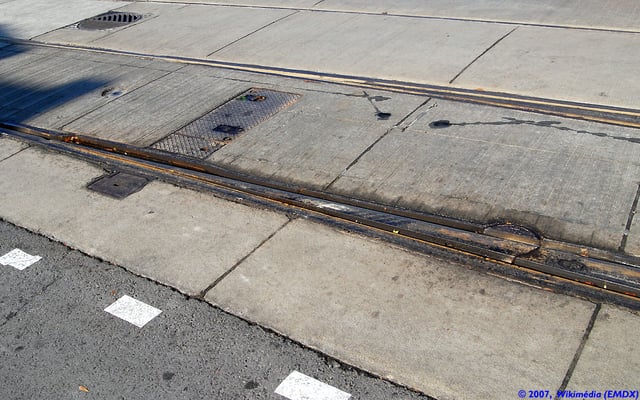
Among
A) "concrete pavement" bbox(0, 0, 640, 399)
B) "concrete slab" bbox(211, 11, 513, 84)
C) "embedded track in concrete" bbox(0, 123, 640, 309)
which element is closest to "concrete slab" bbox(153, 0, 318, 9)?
"concrete slab" bbox(211, 11, 513, 84)

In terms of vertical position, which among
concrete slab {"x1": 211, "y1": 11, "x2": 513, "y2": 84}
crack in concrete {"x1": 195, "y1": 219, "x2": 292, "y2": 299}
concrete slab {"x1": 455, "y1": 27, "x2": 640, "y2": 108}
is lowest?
crack in concrete {"x1": 195, "y1": 219, "x2": 292, "y2": 299}

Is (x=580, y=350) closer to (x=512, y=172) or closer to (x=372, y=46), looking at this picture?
(x=512, y=172)

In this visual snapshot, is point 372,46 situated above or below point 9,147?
above

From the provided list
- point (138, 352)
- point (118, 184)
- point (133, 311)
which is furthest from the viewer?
point (118, 184)

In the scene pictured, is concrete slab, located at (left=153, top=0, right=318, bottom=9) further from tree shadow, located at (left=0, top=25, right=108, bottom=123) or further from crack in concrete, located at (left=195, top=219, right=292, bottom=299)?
crack in concrete, located at (left=195, top=219, right=292, bottom=299)

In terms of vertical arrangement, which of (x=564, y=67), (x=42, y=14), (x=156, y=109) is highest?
(x=564, y=67)

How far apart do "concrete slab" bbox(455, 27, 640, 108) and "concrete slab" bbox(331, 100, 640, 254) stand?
769 mm

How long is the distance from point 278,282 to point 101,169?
2.95 m

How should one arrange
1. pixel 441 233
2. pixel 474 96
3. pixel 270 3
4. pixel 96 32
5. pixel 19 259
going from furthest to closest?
pixel 270 3, pixel 96 32, pixel 474 96, pixel 19 259, pixel 441 233

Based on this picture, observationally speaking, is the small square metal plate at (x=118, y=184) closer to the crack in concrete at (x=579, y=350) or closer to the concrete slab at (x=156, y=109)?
the concrete slab at (x=156, y=109)

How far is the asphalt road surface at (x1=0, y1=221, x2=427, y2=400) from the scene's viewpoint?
380 centimetres

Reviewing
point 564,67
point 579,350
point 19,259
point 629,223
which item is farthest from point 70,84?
point 579,350

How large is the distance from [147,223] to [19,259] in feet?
3.44

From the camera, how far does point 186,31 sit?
36.2 ft
